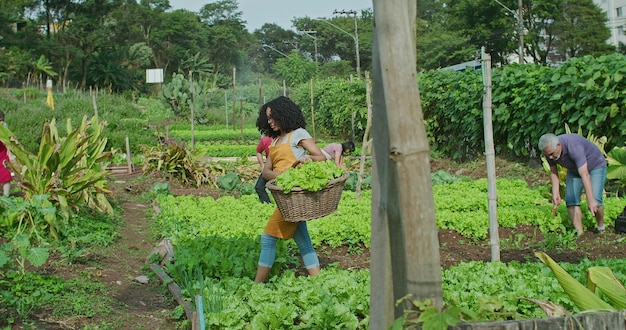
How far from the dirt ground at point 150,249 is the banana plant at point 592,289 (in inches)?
136

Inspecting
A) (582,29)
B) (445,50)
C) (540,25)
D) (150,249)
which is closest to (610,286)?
(150,249)

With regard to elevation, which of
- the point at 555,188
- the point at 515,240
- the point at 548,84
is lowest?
the point at 515,240

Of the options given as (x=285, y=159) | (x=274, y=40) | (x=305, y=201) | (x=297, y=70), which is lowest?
(x=305, y=201)

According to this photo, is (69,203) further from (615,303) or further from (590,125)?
(590,125)

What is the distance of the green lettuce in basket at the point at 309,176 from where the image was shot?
5602 millimetres

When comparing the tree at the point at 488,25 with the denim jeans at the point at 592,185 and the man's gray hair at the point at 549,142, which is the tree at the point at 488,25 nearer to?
the denim jeans at the point at 592,185

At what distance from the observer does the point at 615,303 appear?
3395mm

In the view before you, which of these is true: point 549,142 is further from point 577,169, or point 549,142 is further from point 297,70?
point 297,70

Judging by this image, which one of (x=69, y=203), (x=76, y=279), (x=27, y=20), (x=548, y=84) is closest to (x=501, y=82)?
(x=548, y=84)

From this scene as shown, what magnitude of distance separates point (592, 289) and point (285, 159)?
328cm

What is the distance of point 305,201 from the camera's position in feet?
18.6

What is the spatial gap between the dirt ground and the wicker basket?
55.4 inches

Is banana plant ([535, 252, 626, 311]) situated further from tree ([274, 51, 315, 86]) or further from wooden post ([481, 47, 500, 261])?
tree ([274, 51, 315, 86])

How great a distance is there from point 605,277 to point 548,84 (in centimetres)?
1141
